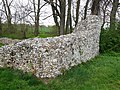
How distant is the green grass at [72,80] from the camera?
8.80 meters

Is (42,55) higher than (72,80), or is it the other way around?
(42,55)

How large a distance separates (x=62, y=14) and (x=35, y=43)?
1436 cm

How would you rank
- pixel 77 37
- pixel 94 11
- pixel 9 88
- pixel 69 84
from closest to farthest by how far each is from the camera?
pixel 9 88 → pixel 69 84 → pixel 77 37 → pixel 94 11

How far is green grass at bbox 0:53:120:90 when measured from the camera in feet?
28.9

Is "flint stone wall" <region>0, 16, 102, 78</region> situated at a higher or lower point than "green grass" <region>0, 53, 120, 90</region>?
higher

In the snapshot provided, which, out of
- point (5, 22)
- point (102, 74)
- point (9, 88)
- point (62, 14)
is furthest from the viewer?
point (5, 22)

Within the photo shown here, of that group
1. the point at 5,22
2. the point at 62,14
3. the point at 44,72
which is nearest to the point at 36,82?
the point at 44,72

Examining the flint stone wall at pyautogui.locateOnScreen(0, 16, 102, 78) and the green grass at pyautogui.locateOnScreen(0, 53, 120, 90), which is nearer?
the green grass at pyautogui.locateOnScreen(0, 53, 120, 90)

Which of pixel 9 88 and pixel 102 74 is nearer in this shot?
pixel 9 88

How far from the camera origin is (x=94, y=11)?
21500 mm

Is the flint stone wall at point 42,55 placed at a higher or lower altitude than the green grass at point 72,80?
higher

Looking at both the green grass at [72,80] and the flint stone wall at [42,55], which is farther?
the flint stone wall at [42,55]

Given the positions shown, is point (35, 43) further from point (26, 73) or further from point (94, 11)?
point (94, 11)

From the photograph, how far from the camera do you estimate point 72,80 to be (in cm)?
946
